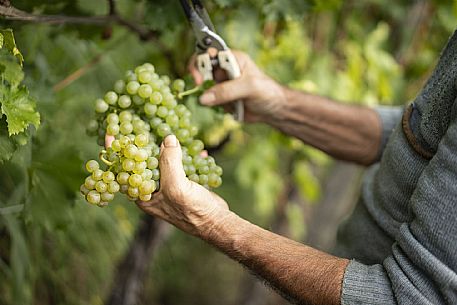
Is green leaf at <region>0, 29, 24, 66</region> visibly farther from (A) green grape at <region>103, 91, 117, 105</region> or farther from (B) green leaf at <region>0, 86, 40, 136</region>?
(A) green grape at <region>103, 91, 117, 105</region>

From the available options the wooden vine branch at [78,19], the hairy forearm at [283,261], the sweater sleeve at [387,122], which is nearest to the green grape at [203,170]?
the hairy forearm at [283,261]

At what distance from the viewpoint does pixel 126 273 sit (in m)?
2.13

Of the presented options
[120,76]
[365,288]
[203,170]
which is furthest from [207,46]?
[120,76]

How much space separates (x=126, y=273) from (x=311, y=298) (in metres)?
1.12

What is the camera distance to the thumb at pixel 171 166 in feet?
3.70

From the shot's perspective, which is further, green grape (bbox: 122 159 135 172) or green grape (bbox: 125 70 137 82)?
green grape (bbox: 125 70 137 82)

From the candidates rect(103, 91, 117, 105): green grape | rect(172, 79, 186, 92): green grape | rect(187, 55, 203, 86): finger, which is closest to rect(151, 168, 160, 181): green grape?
rect(103, 91, 117, 105): green grape

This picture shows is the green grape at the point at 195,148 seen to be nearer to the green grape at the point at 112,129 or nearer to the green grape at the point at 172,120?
the green grape at the point at 172,120

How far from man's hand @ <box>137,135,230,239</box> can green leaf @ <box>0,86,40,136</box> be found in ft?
0.79

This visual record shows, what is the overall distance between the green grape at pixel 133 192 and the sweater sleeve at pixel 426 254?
1.27 feet

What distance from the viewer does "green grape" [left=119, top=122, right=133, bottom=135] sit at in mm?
1219

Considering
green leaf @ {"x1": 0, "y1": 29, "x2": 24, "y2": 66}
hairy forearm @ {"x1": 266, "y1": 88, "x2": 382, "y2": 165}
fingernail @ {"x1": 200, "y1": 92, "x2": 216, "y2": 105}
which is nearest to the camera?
green leaf @ {"x1": 0, "y1": 29, "x2": 24, "y2": 66}

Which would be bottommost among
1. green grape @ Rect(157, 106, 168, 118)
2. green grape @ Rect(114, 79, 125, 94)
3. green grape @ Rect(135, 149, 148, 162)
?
green grape @ Rect(135, 149, 148, 162)

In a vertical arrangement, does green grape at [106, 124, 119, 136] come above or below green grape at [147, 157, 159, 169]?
above
